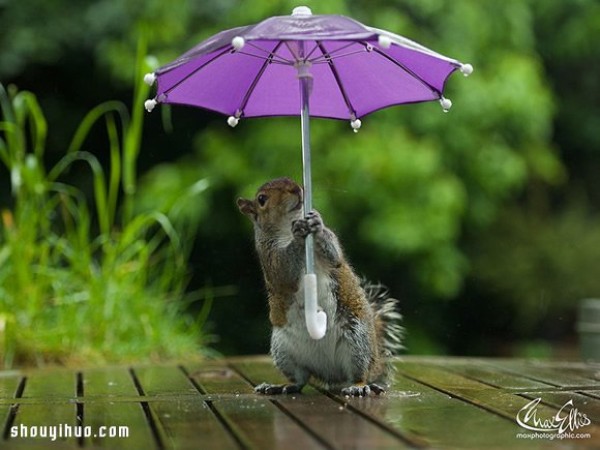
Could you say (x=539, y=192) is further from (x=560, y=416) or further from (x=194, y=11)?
(x=560, y=416)

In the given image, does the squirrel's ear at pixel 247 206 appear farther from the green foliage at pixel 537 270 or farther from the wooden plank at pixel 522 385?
the green foliage at pixel 537 270

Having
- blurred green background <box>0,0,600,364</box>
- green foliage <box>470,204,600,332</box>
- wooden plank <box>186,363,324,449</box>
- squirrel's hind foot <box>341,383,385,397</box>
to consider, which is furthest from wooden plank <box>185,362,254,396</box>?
green foliage <box>470,204,600,332</box>

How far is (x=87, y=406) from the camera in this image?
Result: 318cm

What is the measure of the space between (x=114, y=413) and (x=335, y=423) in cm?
68

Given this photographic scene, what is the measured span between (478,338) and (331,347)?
674cm

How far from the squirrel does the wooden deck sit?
0.29 feet

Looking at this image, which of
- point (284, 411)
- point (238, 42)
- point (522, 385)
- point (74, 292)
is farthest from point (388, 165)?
point (238, 42)

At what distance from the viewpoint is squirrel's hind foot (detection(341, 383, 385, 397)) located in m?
3.29

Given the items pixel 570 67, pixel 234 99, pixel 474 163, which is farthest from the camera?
pixel 570 67

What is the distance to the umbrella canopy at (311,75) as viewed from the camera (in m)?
3.39

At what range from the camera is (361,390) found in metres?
3.29

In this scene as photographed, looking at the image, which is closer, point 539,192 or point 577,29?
point 577,29

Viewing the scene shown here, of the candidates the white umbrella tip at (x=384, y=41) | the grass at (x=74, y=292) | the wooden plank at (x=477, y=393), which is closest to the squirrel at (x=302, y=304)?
the wooden plank at (x=477, y=393)

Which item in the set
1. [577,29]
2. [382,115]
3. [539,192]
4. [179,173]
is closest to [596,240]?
[539,192]
